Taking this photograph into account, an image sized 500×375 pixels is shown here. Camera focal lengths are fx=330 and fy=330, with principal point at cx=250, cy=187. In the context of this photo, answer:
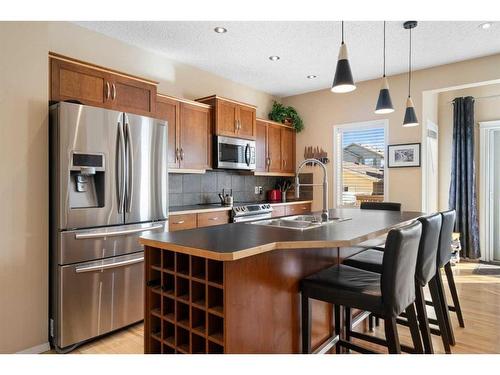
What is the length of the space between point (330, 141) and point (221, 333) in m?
4.21

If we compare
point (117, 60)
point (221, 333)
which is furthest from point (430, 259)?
point (117, 60)

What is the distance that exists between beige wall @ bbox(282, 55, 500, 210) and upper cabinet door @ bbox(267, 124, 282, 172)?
48 centimetres

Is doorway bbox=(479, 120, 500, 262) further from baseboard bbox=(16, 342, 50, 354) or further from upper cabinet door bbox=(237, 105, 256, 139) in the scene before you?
baseboard bbox=(16, 342, 50, 354)

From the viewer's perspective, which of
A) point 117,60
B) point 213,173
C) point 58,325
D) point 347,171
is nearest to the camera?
point 58,325

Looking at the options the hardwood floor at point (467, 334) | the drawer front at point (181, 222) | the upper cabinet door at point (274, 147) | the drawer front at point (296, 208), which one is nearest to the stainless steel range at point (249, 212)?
the drawer front at point (296, 208)

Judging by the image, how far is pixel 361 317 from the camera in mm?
2600

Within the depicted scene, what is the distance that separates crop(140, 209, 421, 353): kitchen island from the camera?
5.10 ft

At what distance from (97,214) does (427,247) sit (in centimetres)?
232

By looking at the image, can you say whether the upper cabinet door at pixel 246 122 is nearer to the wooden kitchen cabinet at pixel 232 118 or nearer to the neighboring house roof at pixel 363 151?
the wooden kitchen cabinet at pixel 232 118

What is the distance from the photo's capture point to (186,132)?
3900mm

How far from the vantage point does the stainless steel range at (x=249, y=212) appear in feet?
13.3

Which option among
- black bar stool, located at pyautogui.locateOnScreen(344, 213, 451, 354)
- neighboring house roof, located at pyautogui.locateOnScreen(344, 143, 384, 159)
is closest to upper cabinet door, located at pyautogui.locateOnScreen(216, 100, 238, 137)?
neighboring house roof, located at pyautogui.locateOnScreen(344, 143, 384, 159)

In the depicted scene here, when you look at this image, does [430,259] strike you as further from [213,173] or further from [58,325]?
[213,173]

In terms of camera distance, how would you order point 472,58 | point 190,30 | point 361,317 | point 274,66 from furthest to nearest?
point 274,66 → point 472,58 → point 190,30 → point 361,317
